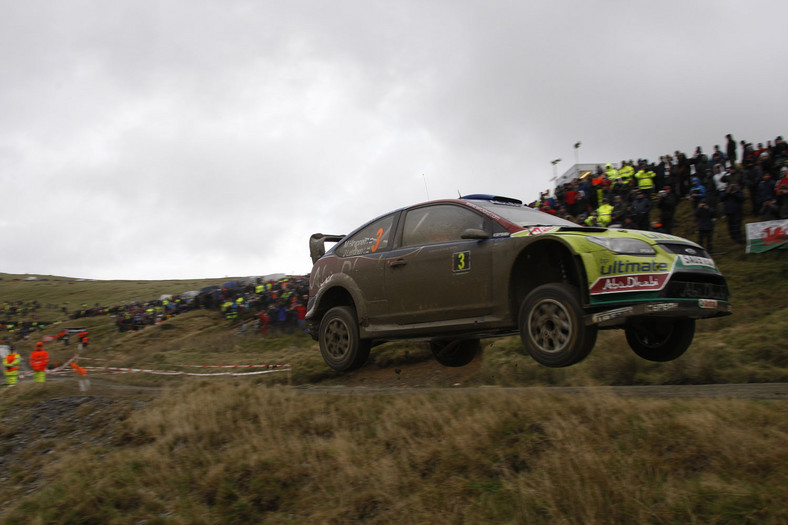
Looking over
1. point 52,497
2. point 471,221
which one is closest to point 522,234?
point 471,221

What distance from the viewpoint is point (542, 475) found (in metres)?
4.48

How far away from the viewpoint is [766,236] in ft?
39.3

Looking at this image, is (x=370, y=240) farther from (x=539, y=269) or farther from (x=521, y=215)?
(x=539, y=269)

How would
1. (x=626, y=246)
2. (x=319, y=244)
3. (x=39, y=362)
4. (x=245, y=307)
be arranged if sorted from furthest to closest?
(x=245, y=307), (x=39, y=362), (x=319, y=244), (x=626, y=246)

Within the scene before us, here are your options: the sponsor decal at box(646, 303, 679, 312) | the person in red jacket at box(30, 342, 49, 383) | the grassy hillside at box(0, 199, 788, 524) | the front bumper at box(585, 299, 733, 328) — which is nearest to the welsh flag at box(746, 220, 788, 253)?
the grassy hillside at box(0, 199, 788, 524)

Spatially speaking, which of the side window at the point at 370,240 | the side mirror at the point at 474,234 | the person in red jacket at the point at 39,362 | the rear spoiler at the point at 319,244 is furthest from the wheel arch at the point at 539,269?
the person in red jacket at the point at 39,362

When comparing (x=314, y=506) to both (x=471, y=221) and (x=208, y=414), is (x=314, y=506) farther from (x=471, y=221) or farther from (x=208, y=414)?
(x=471, y=221)

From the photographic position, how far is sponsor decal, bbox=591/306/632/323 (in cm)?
504

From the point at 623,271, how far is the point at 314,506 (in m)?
3.24

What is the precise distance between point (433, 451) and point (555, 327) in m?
1.48

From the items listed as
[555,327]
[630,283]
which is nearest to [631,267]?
[630,283]

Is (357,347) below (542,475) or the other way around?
the other way around

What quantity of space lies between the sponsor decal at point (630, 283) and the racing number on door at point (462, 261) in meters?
1.27

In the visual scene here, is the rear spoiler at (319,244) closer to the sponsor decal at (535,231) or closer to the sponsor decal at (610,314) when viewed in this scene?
the sponsor decal at (535,231)
